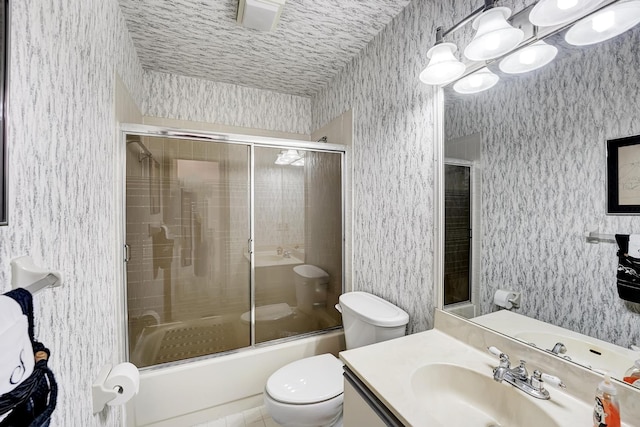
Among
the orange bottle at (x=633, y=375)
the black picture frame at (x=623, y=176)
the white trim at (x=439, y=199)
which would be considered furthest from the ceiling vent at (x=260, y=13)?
the orange bottle at (x=633, y=375)

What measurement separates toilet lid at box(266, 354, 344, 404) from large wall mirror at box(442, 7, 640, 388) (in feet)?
2.53

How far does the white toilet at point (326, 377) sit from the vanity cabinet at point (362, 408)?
0.30 m

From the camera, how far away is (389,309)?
150cm

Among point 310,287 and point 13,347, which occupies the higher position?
point 13,347

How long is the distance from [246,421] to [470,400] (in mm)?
1378

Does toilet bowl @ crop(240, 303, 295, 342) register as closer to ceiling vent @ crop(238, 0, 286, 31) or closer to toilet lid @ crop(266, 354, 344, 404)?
toilet lid @ crop(266, 354, 344, 404)

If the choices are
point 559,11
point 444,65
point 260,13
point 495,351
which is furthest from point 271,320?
point 559,11

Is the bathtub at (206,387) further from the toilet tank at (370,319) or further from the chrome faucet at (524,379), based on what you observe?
the chrome faucet at (524,379)

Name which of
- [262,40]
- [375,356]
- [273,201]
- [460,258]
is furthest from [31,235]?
[262,40]

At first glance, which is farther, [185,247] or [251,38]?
[251,38]

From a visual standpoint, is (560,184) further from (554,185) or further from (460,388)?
(460,388)

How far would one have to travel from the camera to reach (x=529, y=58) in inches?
36.1

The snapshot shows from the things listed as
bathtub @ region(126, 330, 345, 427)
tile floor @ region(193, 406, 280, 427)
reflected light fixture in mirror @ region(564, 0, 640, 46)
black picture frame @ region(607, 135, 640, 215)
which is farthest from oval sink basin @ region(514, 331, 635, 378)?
tile floor @ region(193, 406, 280, 427)

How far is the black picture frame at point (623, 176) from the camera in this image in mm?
707
